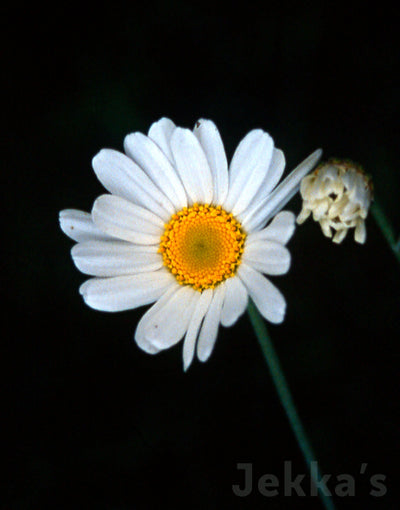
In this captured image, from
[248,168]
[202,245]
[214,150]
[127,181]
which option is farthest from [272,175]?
[127,181]

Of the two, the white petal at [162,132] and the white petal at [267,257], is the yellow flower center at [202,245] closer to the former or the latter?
the white petal at [267,257]

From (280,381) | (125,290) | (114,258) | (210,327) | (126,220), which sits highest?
(126,220)

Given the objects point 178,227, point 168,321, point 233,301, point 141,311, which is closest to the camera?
point 233,301

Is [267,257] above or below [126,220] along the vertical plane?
below

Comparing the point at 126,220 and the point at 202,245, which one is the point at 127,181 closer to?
the point at 126,220

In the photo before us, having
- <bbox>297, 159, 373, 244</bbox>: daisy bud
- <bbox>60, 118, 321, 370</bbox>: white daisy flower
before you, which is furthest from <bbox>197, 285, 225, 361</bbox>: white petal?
<bbox>297, 159, 373, 244</bbox>: daisy bud

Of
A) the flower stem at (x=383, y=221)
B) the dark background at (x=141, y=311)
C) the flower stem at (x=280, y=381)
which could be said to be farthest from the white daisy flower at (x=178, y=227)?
the dark background at (x=141, y=311)

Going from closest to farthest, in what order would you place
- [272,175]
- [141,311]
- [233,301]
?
[233,301] < [272,175] < [141,311]
